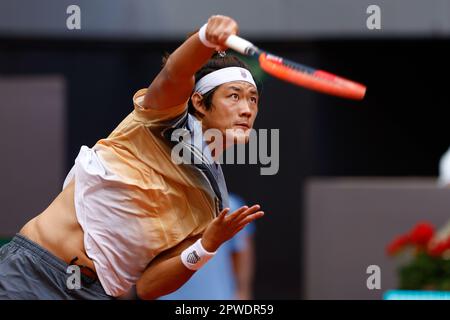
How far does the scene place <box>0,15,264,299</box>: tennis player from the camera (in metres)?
3.27

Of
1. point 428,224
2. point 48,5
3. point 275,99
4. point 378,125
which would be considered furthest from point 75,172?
point 378,125

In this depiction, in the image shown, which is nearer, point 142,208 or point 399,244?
point 142,208

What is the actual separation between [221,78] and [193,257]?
1.84 ft

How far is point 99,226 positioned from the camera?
3291mm

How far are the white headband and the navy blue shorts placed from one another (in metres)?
0.69

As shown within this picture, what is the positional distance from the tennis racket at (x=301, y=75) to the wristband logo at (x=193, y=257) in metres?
0.62

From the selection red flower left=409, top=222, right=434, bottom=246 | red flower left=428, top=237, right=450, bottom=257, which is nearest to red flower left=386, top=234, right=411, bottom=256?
red flower left=409, top=222, right=434, bottom=246

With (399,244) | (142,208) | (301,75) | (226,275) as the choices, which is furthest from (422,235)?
(301,75)

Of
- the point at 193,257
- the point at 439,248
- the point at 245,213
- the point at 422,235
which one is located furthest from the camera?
the point at 422,235

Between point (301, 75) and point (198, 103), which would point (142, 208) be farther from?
point (301, 75)

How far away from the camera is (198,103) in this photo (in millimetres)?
3359

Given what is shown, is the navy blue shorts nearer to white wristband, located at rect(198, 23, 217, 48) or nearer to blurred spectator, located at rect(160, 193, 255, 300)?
white wristband, located at rect(198, 23, 217, 48)

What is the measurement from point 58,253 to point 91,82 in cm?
385
